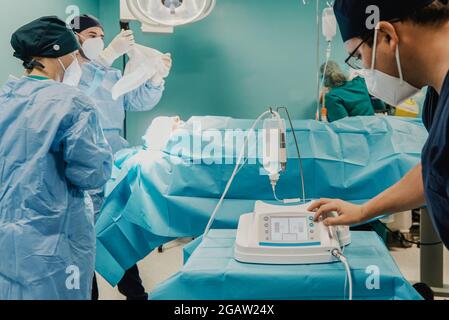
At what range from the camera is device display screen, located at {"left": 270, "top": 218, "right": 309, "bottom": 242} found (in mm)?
1157

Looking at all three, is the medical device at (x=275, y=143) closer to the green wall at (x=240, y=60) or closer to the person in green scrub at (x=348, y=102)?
the person in green scrub at (x=348, y=102)

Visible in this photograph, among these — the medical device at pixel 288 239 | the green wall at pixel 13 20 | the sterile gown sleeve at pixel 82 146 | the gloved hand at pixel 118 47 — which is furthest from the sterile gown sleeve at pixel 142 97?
the medical device at pixel 288 239

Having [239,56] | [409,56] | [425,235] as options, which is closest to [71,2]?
[239,56]

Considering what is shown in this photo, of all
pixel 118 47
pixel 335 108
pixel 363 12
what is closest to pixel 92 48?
pixel 118 47

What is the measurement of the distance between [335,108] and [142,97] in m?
1.08

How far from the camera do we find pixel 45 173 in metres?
1.37

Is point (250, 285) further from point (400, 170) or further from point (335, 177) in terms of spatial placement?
point (400, 170)

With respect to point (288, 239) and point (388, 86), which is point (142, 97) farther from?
point (388, 86)

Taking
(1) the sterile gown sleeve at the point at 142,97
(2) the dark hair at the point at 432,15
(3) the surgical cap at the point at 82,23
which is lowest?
(1) the sterile gown sleeve at the point at 142,97

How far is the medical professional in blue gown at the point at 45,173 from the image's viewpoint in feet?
4.42

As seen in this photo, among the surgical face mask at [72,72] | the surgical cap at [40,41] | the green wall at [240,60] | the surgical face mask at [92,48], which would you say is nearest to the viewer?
the surgical cap at [40,41]

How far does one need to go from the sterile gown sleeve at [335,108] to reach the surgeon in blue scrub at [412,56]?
1.77m

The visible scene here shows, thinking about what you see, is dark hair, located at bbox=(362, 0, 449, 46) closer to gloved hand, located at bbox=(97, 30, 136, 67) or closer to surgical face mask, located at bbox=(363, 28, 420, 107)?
surgical face mask, located at bbox=(363, 28, 420, 107)

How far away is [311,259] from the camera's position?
3.61 ft
